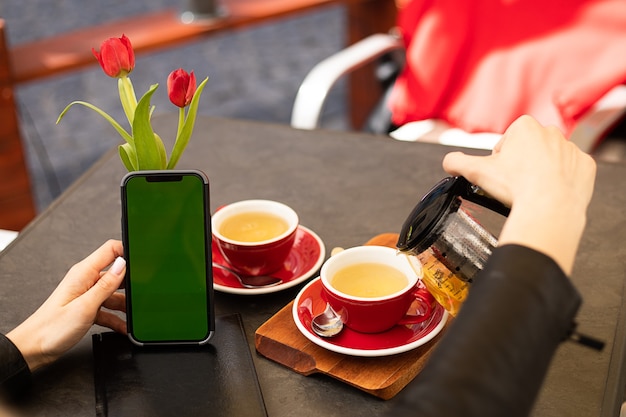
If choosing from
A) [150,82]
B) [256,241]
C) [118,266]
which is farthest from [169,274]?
[150,82]

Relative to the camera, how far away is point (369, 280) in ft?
3.07

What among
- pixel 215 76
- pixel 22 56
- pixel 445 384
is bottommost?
pixel 215 76

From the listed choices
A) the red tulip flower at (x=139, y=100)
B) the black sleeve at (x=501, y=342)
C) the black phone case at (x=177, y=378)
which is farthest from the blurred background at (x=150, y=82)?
the black sleeve at (x=501, y=342)

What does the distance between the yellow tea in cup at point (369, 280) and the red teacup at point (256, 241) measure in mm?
109

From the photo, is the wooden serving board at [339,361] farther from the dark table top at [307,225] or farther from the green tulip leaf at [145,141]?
the green tulip leaf at [145,141]

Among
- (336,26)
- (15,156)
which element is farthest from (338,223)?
(336,26)

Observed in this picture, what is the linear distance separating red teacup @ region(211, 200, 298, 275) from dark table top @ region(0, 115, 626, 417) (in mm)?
43

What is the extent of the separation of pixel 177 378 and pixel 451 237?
1.09 feet

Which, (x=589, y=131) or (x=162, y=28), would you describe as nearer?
(x=589, y=131)

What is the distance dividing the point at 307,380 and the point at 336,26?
13.5 ft

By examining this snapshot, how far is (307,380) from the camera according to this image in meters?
0.87

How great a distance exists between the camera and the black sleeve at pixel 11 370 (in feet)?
2.75

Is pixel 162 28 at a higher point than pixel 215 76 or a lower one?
higher

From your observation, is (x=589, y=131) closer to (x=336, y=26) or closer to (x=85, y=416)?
(x=85, y=416)
